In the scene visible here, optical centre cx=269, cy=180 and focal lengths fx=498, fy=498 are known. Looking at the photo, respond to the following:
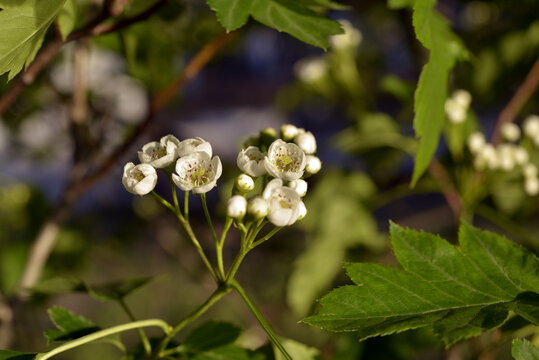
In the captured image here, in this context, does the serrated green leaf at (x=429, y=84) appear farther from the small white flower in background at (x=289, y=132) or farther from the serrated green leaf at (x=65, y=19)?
the serrated green leaf at (x=65, y=19)

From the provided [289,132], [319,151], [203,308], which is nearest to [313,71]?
[319,151]

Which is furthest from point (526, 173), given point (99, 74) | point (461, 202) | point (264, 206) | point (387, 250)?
point (99, 74)

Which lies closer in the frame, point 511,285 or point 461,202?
point 511,285

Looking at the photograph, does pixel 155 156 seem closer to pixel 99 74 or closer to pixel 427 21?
pixel 427 21

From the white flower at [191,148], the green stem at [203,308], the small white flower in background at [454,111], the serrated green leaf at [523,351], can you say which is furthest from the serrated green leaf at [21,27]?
the small white flower in background at [454,111]

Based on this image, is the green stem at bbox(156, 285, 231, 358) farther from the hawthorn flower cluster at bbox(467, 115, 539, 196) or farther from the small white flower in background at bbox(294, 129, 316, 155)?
the hawthorn flower cluster at bbox(467, 115, 539, 196)

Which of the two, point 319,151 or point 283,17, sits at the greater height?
point 283,17

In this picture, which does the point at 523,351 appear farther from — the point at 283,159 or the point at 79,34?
the point at 79,34
